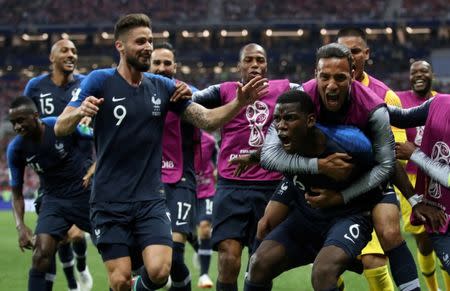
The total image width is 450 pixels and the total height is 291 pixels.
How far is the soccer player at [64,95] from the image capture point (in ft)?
31.7

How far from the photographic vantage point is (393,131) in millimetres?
7152

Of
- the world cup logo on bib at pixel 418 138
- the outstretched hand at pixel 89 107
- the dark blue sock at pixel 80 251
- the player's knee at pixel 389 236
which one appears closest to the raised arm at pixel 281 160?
the player's knee at pixel 389 236

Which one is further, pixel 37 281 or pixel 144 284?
pixel 37 281

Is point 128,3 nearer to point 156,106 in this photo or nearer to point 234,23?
point 234,23

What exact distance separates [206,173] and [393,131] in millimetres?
6058

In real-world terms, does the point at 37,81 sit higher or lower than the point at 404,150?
higher

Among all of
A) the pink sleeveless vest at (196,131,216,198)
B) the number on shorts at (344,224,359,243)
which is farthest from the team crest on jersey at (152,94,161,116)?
the pink sleeveless vest at (196,131,216,198)

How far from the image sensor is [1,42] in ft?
181

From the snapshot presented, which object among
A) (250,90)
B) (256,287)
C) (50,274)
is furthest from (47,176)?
(250,90)

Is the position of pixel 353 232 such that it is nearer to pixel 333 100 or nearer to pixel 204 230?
pixel 333 100

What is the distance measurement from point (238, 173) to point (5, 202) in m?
27.8

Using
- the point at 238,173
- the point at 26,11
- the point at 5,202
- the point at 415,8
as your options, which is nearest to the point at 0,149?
the point at 5,202

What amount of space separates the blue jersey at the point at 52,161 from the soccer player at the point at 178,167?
0.89 m

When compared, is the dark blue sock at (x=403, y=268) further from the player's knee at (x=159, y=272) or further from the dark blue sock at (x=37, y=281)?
the dark blue sock at (x=37, y=281)
